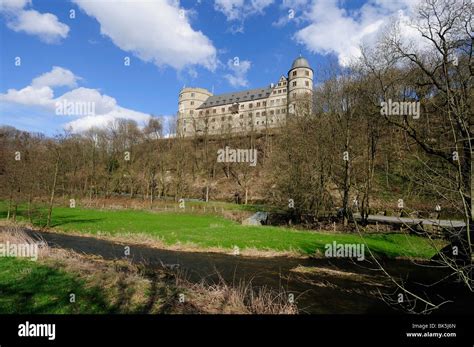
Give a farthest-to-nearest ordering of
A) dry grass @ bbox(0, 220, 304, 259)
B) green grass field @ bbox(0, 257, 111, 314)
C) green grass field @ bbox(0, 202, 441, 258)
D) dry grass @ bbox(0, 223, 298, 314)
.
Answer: green grass field @ bbox(0, 202, 441, 258) < dry grass @ bbox(0, 220, 304, 259) < dry grass @ bbox(0, 223, 298, 314) < green grass field @ bbox(0, 257, 111, 314)

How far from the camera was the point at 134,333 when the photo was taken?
611 cm

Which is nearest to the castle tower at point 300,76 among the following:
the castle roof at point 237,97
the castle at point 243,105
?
the castle at point 243,105

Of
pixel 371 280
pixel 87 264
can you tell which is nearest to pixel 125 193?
pixel 87 264

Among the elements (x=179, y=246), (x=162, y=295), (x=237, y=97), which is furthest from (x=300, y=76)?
(x=162, y=295)

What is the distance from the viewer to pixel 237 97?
118 meters

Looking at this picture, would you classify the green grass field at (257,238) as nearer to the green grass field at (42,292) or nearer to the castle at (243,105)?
the green grass field at (42,292)

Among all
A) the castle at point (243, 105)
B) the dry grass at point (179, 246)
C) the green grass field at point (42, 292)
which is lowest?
the dry grass at point (179, 246)

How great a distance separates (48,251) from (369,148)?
33.4 meters

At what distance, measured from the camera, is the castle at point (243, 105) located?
304 feet

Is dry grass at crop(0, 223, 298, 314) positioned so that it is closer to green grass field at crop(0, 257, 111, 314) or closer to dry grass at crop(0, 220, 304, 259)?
green grass field at crop(0, 257, 111, 314)

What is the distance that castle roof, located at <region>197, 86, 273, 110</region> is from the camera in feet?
365

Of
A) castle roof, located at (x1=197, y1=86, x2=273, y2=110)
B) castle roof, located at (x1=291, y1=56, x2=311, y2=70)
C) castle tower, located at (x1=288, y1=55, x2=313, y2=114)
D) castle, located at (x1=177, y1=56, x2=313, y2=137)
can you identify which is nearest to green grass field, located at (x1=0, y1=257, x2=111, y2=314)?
castle, located at (x1=177, y1=56, x2=313, y2=137)

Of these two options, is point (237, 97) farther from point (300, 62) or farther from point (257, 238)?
point (257, 238)

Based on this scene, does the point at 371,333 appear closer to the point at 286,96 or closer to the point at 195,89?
the point at 286,96
